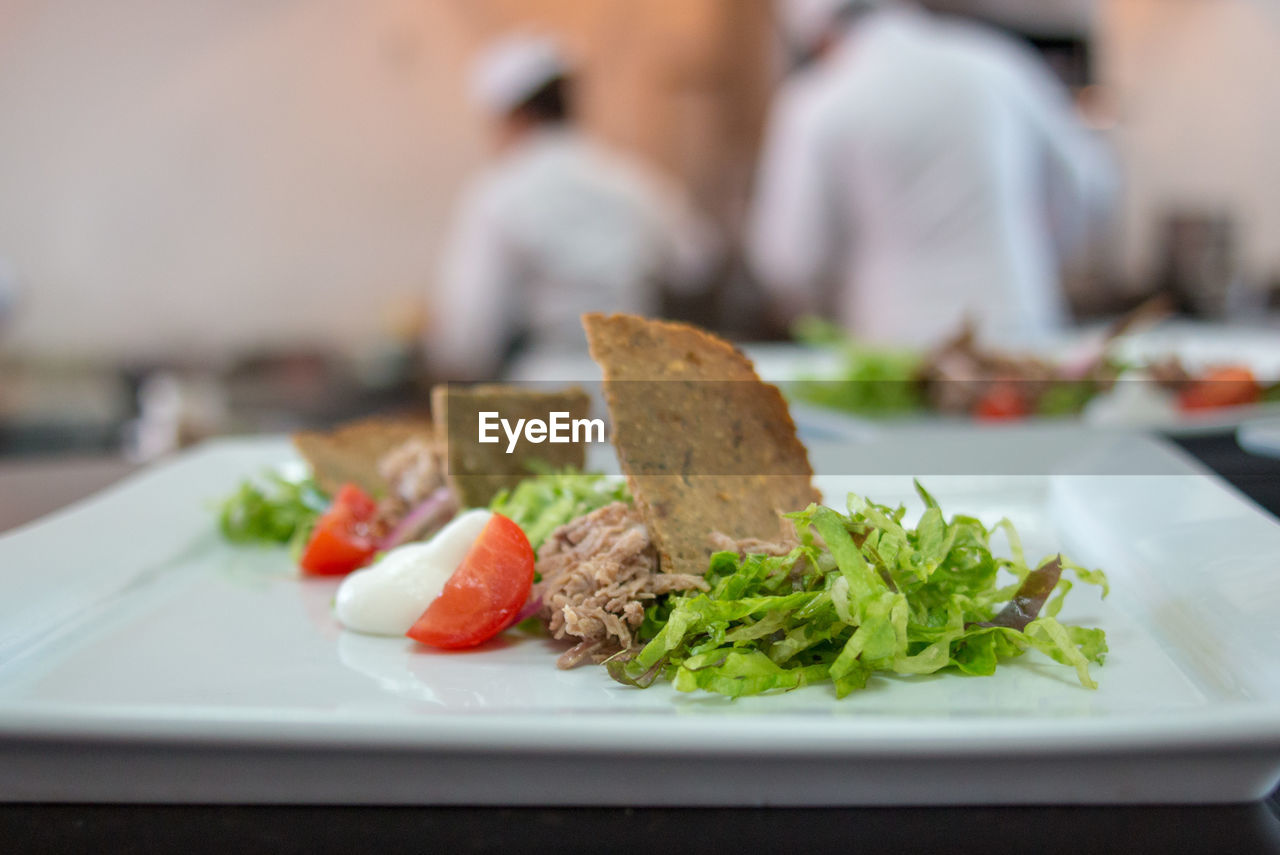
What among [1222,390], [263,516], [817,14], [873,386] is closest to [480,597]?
[263,516]

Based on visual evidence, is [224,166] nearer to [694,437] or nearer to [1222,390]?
[1222,390]

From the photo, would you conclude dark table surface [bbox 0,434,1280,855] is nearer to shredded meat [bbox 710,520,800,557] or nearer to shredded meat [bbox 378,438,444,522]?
shredded meat [bbox 710,520,800,557]

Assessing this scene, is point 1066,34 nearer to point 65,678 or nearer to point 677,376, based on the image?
point 677,376

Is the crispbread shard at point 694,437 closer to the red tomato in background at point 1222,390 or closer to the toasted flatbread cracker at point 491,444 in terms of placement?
the toasted flatbread cracker at point 491,444

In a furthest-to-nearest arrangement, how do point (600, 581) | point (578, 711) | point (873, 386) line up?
point (873, 386), point (600, 581), point (578, 711)

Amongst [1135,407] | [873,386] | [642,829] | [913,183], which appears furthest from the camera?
[913,183]

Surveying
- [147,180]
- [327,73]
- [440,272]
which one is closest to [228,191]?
[147,180]

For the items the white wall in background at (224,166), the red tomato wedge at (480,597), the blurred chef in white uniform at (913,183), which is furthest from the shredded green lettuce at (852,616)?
the white wall in background at (224,166)
